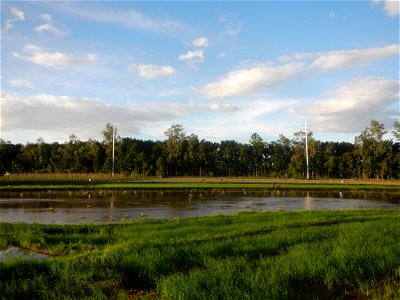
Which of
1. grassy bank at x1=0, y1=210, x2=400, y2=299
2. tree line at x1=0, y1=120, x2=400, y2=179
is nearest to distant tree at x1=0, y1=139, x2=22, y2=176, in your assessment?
tree line at x1=0, y1=120, x2=400, y2=179

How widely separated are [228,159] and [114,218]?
7533 centimetres

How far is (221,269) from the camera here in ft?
25.1

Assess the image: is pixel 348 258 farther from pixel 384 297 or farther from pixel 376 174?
pixel 376 174

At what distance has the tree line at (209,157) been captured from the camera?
81.1 meters

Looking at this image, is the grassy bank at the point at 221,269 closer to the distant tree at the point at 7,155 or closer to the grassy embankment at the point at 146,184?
the grassy embankment at the point at 146,184

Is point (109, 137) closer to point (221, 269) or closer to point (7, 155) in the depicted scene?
point (7, 155)

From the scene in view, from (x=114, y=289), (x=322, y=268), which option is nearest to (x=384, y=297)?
(x=322, y=268)

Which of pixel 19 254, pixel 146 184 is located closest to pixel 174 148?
pixel 146 184

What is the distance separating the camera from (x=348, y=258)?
26.8 ft

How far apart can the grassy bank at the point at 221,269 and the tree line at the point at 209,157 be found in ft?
231

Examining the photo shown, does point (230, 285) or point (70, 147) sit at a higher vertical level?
point (70, 147)

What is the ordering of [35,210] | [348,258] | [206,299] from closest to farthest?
[206,299]
[348,258]
[35,210]

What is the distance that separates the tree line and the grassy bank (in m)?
70.5

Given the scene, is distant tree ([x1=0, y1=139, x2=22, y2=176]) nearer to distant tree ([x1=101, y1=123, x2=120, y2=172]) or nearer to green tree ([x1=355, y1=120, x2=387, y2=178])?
distant tree ([x1=101, y1=123, x2=120, y2=172])
